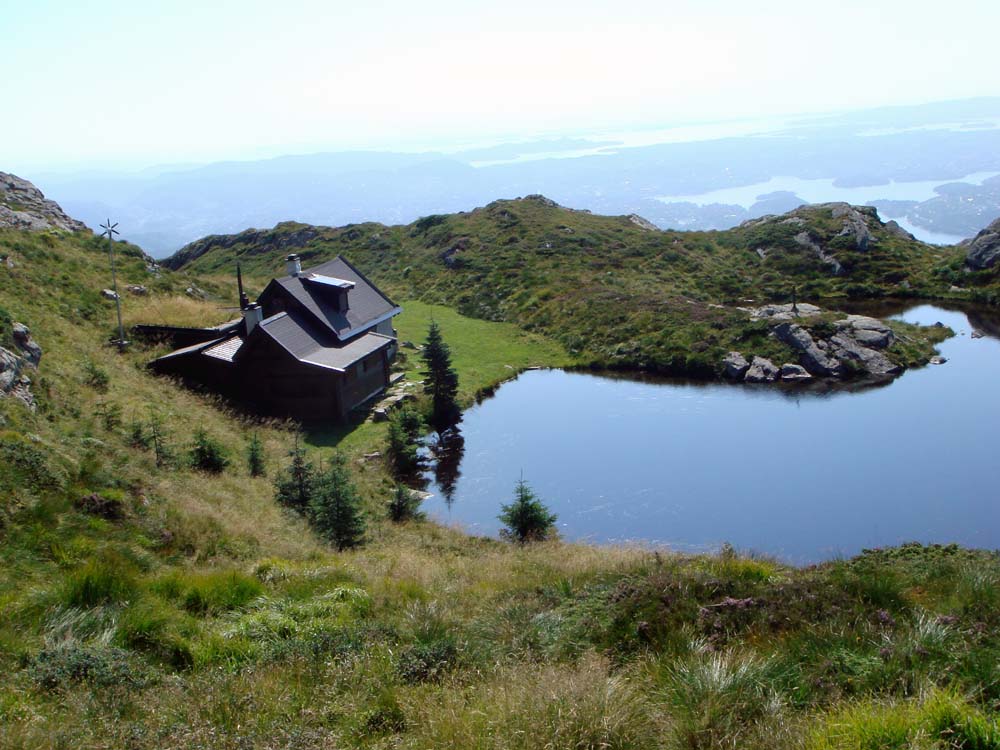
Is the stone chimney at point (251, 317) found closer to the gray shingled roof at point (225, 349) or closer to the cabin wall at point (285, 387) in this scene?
the gray shingled roof at point (225, 349)

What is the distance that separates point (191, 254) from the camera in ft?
262

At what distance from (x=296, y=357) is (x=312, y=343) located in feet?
6.25

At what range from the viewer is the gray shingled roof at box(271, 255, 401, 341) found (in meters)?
31.7

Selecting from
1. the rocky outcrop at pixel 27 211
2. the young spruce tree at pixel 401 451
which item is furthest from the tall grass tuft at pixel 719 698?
the rocky outcrop at pixel 27 211

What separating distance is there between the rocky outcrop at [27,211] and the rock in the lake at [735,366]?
39.2 meters

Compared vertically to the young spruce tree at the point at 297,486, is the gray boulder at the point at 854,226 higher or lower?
higher

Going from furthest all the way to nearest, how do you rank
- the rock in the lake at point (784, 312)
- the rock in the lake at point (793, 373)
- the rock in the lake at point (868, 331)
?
1. the rock in the lake at point (784, 312)
2. the rock in the lake at point (868, 331)
3. the rock in the lake at point (793, 373)

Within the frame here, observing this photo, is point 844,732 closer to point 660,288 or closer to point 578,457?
point 578,457

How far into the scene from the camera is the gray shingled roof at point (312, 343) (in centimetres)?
2878

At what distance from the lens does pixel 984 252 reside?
169 feet

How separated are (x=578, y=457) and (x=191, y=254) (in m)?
66.1

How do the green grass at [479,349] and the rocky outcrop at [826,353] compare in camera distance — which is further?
the green grass at [479,349]

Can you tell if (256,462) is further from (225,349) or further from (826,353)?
(826,353)

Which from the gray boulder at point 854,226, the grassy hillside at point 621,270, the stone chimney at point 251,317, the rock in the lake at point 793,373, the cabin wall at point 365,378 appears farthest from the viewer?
the gray boulder at point 854,226
